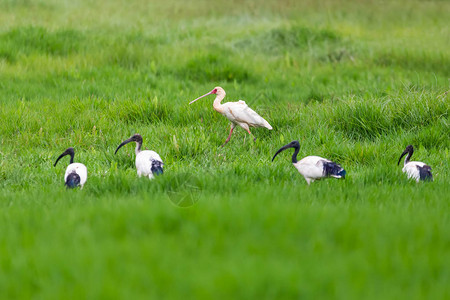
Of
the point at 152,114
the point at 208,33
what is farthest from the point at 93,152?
the point at 208,33

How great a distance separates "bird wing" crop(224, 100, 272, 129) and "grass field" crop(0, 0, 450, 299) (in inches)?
11.1

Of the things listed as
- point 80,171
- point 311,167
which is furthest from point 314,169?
point 80,171

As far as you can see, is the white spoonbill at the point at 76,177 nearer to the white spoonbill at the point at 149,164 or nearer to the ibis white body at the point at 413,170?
the white spoonbill at the point at 149,164

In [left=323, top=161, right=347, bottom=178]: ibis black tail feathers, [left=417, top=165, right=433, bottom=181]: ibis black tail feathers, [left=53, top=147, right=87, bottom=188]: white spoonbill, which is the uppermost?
[left=417, top=165, right=433, bottom=181]: ibis black tail feathers

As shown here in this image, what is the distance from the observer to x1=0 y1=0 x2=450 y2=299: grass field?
2979 millimetres

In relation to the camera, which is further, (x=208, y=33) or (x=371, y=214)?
(x=208, y=33)

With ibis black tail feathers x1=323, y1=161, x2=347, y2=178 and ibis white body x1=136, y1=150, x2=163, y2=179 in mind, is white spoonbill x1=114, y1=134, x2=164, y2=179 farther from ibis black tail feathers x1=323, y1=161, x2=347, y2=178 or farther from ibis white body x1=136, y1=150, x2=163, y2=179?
ibis black tail feathers x1=323, y1=161, x2=347, y2=178

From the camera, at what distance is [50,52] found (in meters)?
11.7

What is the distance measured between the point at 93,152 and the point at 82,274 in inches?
168

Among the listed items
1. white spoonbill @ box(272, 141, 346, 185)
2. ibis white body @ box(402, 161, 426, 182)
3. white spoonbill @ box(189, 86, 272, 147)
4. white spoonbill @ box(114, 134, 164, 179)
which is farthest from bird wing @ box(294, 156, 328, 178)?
white spoonbill @ box(189, 86, 272, 147)

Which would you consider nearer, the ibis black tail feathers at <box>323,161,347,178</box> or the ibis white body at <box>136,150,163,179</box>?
the ibis black tail feathers at <box>323,161,347,178</box>

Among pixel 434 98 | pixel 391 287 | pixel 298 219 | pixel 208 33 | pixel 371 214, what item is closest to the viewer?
pixel 391 287

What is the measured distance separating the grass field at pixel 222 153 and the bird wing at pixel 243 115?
0.93ft

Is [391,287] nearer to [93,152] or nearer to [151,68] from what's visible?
[93,152]
